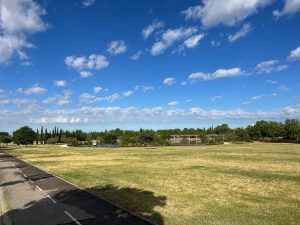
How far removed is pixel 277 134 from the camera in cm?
17150

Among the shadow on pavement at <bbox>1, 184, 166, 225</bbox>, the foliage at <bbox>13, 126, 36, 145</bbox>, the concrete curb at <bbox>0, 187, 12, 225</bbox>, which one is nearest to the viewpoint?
the shadow on pavement at <bbox>1, 184, 166, 225</bbox>

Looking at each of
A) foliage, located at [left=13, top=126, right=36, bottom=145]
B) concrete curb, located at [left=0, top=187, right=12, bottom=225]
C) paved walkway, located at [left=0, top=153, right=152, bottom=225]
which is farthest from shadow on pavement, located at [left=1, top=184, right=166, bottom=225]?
foliage, located at [left=13, top=126, right=36, bottom=145]

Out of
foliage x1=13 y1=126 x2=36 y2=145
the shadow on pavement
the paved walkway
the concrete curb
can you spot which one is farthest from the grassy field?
foliage x1=13 y1=126 x2=36 y2=145

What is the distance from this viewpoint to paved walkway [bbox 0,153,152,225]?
43.8ft

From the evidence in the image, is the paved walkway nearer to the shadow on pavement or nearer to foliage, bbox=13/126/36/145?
the shadow on pavement

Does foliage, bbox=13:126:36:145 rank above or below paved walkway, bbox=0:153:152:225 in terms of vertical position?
above

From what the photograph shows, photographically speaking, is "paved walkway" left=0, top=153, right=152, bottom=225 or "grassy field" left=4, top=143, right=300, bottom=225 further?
"grassy field" left=4, top=143, right=300, bottom=225

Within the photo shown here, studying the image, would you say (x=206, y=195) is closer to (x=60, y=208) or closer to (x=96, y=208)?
(x=96, y=208)

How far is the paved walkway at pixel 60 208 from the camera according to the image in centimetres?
1334

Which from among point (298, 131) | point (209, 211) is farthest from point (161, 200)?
point (298, 131)

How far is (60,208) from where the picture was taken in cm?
1564

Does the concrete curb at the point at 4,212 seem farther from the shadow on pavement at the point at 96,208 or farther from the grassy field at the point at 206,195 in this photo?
the grassy field at the point at 206,195

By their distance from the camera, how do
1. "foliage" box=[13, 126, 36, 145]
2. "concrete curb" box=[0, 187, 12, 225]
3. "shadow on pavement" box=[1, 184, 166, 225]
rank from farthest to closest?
"foliage" box=[13, 126, 36, 145], "concrete curb" box=[0, 187, 12, 225], "shadow on pavement" box=[1, 184, 166, 225]

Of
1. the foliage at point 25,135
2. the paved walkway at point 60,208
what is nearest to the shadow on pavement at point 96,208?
the paved walkway at point 60,208
